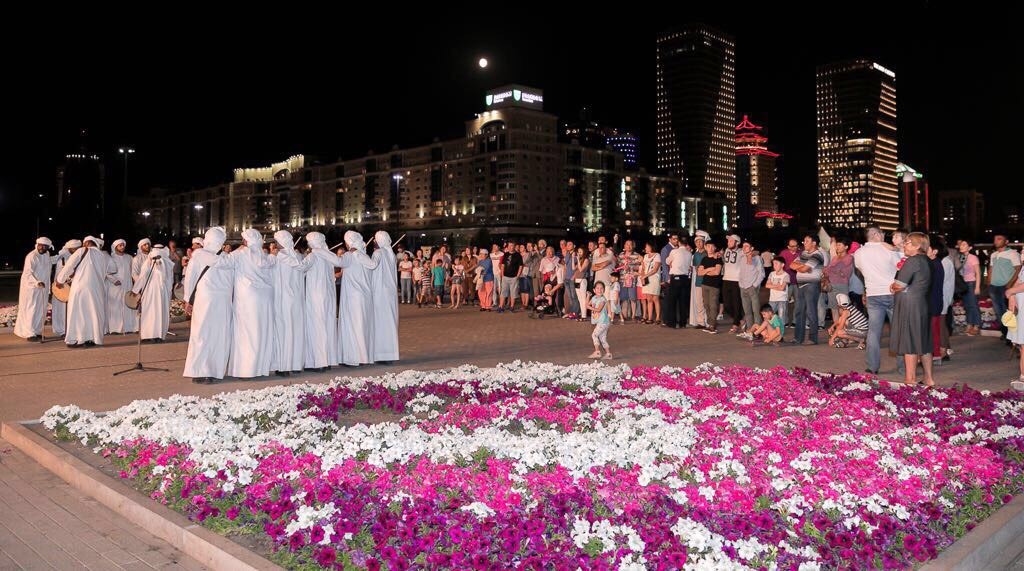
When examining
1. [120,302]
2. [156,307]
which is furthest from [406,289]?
[156,307]

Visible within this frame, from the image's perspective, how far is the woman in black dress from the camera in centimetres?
923

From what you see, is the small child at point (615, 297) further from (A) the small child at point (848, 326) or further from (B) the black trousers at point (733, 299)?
(A) the small child at point (848, 326)

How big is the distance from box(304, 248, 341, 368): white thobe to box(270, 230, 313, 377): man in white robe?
22 centimetres

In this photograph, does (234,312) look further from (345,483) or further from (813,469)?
(813,469)

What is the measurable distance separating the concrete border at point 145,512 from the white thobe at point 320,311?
15.6 feet

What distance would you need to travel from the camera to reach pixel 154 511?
4.79 m

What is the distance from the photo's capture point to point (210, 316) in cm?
1020

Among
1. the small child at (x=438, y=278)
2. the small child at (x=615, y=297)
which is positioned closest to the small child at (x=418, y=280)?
the small child at (x=438, y=278)

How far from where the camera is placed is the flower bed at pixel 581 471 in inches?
162

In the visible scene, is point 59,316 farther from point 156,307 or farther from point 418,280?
point 418,280

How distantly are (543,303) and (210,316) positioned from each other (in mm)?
10657

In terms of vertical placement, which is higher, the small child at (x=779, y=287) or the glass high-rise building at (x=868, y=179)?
the glass high-rise building at (x=868, y=179)

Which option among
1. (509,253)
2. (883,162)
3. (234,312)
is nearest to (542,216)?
(883,162)

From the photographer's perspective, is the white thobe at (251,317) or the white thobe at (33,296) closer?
the white thobe at (251,317)
